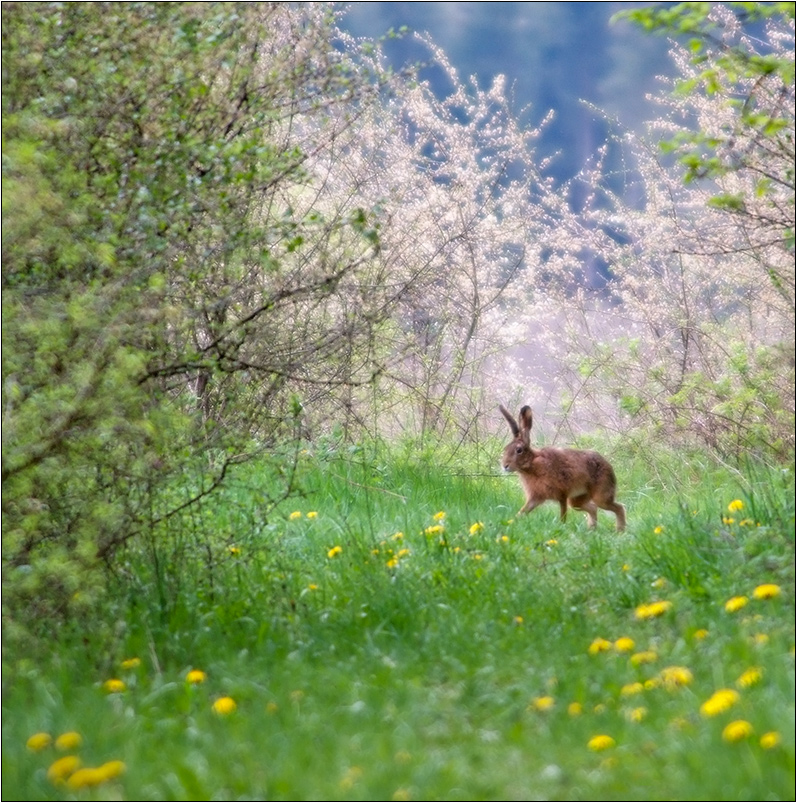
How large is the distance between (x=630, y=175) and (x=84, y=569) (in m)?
8.32

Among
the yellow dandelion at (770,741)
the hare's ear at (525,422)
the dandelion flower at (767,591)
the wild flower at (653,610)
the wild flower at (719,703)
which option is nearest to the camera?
the yellow dandelion at (770,741)

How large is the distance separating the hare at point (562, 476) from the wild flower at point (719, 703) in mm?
4522

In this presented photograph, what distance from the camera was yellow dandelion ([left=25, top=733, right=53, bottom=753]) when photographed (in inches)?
124

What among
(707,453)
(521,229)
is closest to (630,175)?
(521,229)

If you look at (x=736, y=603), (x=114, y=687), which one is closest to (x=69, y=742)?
(x=114, y=687)

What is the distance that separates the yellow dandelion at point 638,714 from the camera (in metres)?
3.04

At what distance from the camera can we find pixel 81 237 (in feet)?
14.5

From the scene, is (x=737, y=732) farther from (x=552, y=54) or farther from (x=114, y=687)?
(x=552, y=54)

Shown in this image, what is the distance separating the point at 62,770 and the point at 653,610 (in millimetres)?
2271

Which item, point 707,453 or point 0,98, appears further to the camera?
point 707,453

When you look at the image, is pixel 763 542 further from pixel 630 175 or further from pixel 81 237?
pixel 630 175

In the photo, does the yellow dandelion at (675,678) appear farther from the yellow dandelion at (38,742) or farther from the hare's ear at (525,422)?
the hare's ear at (525,422)

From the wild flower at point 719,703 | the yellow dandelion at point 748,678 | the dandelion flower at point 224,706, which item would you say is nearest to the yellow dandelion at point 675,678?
the yellow dandelion at point 748,678

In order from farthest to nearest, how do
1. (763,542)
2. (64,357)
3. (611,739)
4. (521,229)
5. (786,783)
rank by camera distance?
1. (521,229)
2. (763,542)
3. (64,357)
4. (611,739)
5. (786,783)
